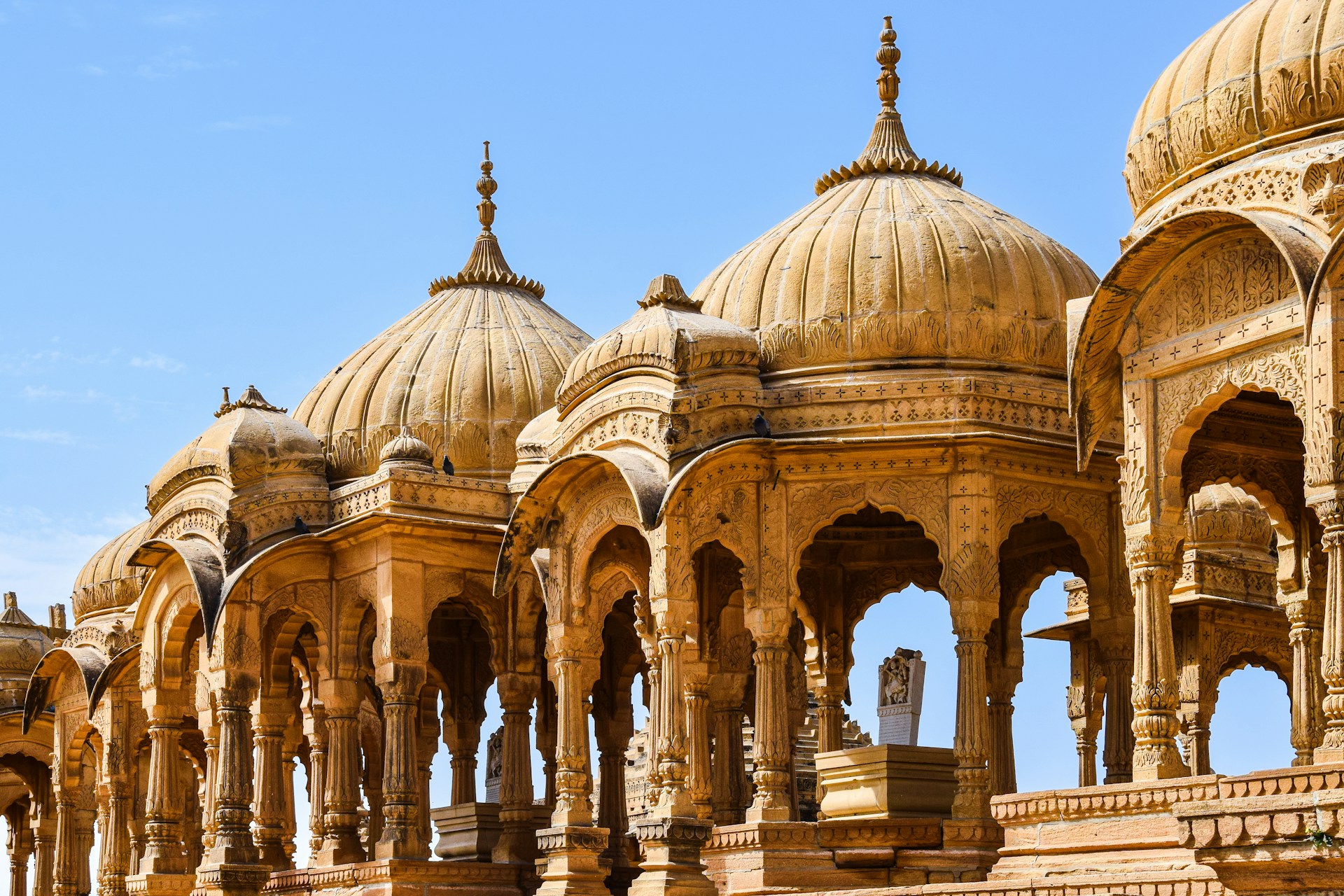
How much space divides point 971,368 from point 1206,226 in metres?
5.30

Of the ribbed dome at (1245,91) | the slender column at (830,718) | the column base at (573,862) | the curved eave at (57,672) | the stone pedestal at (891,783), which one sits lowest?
the column base at (573,862)

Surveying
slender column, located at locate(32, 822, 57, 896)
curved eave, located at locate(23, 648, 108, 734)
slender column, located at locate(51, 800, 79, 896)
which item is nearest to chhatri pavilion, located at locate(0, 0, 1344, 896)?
curved eave, located at locate(23, 648, 108, 734)

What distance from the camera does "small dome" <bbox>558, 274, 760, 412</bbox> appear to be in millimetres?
20234

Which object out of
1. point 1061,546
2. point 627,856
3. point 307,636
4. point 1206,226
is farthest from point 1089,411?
point 307,636

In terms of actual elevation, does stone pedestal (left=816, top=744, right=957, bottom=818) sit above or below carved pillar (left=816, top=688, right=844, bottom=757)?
below

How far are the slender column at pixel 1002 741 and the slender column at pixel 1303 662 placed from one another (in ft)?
11.7

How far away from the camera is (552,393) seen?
2625cm

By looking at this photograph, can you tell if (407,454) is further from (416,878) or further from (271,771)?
(416,878)

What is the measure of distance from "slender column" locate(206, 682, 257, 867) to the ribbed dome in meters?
11.8

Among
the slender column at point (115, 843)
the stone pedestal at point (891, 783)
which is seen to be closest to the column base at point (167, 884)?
the slender column at point (115, 843)

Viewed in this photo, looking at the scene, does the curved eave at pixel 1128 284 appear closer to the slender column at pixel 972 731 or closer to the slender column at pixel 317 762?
the slender column at pixel 972 731

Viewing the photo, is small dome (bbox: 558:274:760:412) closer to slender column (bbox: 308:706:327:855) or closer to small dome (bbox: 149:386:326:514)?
small dome (bbox: 149:386:326:514)

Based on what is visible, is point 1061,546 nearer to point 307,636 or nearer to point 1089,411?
point 1089,411

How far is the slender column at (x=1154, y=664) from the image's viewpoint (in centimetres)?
1514
